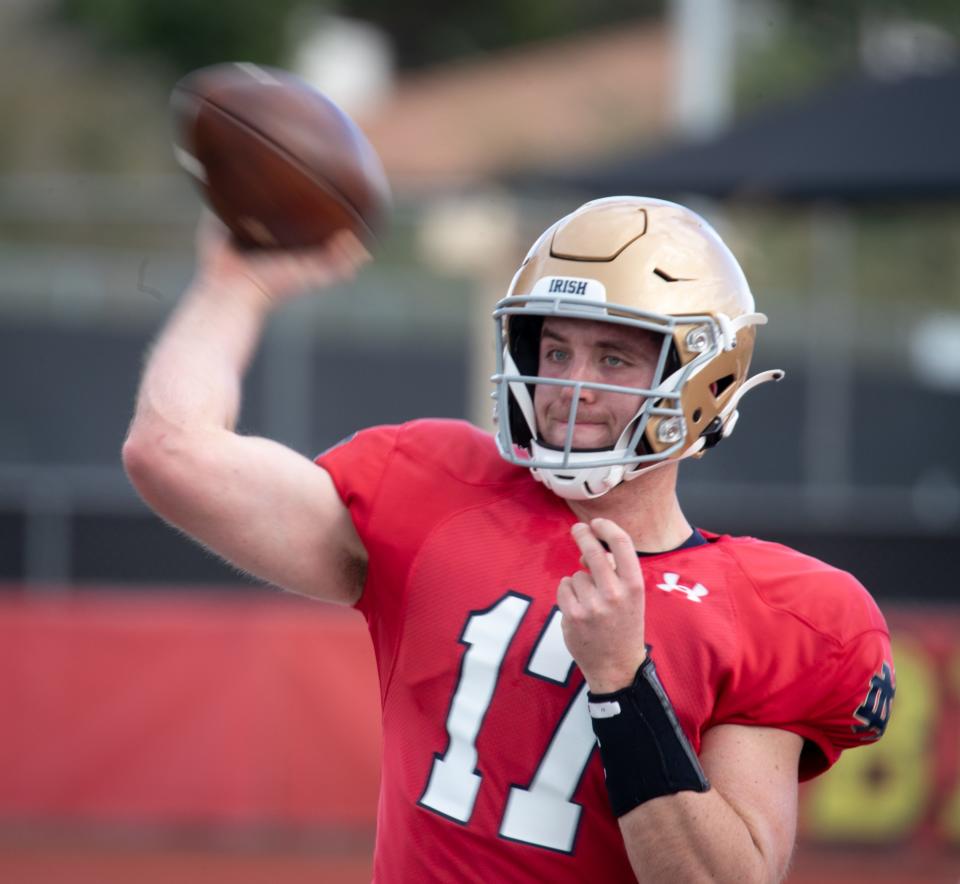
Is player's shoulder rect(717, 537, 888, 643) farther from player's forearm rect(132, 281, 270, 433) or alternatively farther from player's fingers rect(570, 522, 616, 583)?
player's forearm rect(132, 281, 270, 433)

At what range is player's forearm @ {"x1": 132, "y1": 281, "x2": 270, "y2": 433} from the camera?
2449mm

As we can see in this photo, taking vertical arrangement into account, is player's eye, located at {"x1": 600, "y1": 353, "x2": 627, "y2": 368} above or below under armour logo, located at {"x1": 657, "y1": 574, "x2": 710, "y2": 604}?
above

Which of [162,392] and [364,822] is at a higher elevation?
[162,392]

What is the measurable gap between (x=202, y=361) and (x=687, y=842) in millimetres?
1053

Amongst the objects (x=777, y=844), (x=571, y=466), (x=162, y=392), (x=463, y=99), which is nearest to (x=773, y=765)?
(x=777, y=844)

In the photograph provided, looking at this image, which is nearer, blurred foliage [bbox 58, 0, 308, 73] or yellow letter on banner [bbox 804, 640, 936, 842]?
yellow letter on banner [bbox 804, 640, 936, 842]

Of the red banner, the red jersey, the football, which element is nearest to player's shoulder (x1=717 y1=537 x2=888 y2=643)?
the red jersey

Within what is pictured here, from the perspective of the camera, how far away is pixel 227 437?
2.51 m

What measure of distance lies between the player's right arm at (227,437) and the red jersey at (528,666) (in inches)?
4.9

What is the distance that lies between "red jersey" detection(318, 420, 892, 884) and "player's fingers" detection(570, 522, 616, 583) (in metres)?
0.24

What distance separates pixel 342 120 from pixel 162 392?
0.59 meters

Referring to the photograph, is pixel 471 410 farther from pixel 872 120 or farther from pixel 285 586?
pixel 285 586

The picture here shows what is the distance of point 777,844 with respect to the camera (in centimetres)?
249

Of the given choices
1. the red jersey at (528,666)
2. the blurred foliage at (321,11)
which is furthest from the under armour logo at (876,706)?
the blurred foliage at (321,11)
